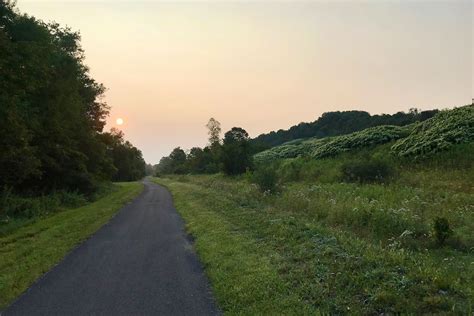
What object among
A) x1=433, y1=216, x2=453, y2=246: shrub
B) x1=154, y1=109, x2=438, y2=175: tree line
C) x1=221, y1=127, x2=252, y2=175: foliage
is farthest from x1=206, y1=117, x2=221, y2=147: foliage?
x1=433, y1=216, x2=453, y2=246: shrub

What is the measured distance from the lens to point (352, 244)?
10.1m

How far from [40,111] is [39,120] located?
1.24 meters

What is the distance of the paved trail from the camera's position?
7.55 meters

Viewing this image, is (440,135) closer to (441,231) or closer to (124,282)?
(441,231)

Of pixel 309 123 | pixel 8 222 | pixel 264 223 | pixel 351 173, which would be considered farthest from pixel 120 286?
pixel 309 123

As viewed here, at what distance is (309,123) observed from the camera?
401 feet

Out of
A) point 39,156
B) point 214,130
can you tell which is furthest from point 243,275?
point 214,130

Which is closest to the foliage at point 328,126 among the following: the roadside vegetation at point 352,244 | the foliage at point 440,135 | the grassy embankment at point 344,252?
the foliage at point 440,135

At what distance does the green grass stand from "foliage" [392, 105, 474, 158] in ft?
62.5

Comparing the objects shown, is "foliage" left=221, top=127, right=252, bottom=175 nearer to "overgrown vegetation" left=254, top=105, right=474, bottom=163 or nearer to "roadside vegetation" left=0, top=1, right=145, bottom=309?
"overgrown vegetation" left=254, top=105, right=474, bottom=163

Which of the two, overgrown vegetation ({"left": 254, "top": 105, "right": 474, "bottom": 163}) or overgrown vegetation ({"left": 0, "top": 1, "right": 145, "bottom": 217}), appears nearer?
overgrown vegetation ({"left": 0, "top": 1, "right": 145, "bottom": 217})

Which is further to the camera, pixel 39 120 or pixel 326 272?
pixel 39 120

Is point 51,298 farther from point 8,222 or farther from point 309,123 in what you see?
point 309,123

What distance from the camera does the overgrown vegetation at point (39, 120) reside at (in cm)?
1916
